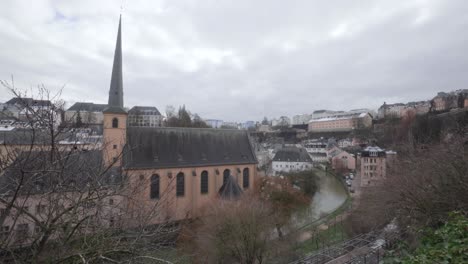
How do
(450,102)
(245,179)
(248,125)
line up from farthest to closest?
1. (248,125)
2. (450,102)
3. (245,179)

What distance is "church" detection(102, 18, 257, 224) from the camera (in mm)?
17844

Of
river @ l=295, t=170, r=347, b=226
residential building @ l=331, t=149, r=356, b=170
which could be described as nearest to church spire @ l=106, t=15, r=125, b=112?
river @ l=295, t=170, r=347, b=226

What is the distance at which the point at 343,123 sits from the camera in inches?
3644

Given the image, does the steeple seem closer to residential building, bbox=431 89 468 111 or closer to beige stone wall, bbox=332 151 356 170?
beige stone wall, bbox=332 151 356 170

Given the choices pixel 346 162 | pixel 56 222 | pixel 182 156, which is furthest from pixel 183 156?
pixel 346 162

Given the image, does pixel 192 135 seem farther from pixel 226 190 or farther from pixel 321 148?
pixel 321 148

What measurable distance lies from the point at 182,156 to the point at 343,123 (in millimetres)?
83659

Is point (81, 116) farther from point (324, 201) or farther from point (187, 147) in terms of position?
point (324, 201)

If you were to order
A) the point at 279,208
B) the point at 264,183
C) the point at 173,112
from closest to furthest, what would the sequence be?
1. the point at 279,208
2. the point at 264,183
3. the point at 173,112

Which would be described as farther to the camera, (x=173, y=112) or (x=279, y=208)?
(x=173, y=112)

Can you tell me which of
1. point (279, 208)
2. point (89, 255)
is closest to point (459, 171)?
point (89, 255)

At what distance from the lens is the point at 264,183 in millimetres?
23547

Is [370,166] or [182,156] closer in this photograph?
[182,156]

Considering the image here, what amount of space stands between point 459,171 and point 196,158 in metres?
17.4
